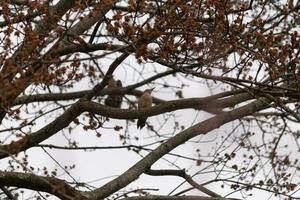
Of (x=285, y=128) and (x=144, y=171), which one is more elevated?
(x=285, y=128)

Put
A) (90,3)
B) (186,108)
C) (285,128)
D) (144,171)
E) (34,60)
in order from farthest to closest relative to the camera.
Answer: (285,128) < (144,171) < (186,108) < (90,3) < (34,60)

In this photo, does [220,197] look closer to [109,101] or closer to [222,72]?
[222,72]

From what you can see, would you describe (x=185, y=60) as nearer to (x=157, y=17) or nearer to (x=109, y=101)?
(x=157, y=17)

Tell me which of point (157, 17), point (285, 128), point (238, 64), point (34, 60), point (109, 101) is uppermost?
point (109, 101)

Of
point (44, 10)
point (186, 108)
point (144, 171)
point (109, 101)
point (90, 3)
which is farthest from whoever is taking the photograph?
point (109, 101)

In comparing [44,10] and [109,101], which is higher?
[109,101]

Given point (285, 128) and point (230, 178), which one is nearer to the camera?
point (230, 178)

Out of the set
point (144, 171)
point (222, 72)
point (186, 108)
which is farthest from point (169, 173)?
point (222, 72)

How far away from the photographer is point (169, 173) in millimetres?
6766

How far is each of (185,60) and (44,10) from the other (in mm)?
1065

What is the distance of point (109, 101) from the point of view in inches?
401

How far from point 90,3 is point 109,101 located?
5405 millimetres

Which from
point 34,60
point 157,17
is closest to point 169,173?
point 157,17

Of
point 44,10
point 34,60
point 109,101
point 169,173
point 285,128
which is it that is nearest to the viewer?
point 34,60
